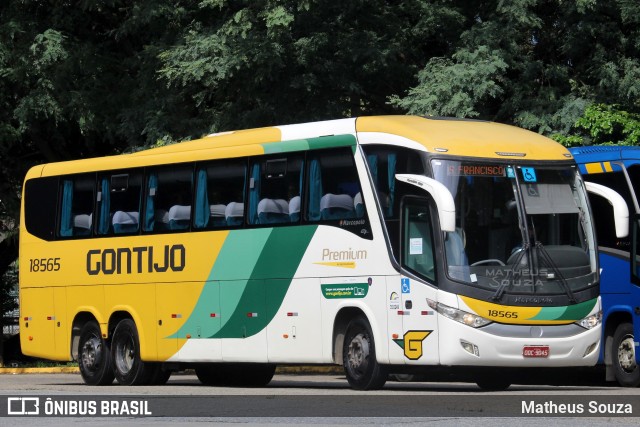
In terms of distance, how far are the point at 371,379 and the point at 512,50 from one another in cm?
1087

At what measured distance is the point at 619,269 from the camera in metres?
23.1

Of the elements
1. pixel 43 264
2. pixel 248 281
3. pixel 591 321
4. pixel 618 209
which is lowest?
pixel 591 321

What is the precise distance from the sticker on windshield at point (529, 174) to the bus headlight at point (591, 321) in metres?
1.88

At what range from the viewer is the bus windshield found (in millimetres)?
19406

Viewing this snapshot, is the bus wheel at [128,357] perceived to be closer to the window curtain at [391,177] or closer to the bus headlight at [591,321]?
the window curtain at [391,177]

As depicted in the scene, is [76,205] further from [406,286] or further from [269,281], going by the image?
[406,286]

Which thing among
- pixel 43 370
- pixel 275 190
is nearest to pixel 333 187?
pixel 275 190

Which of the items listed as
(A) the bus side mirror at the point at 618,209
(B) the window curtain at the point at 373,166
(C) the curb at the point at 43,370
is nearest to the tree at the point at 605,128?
(A) the bus side mirror at the point at 618,209

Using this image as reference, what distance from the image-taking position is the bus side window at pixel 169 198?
23.6 m

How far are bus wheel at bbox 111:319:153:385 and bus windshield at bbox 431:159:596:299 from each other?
267 inches

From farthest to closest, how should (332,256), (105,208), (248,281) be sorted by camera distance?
1. (105,208)
2. (248,281)
3. (332,256)

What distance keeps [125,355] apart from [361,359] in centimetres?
549

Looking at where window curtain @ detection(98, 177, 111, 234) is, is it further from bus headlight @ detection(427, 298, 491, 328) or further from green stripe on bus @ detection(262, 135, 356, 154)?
bus headlight @ detection(427, 298, 491, 328)

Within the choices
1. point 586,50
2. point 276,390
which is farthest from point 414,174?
point 586,50
